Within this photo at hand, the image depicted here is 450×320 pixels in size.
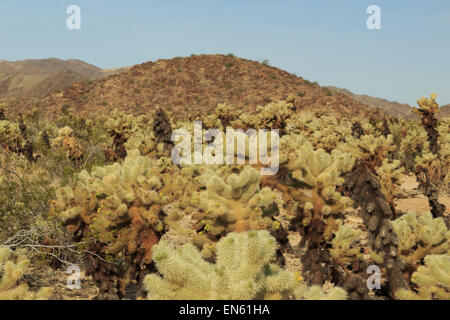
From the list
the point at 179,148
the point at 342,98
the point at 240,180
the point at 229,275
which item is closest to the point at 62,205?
the point at 240,180

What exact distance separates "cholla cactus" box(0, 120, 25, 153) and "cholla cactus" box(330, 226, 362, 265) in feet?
40.1

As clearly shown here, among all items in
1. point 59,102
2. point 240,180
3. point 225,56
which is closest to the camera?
point 240,180

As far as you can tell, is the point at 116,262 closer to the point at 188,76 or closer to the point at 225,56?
the point at 188,76

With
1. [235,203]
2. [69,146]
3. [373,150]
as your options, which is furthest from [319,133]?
[235,203]

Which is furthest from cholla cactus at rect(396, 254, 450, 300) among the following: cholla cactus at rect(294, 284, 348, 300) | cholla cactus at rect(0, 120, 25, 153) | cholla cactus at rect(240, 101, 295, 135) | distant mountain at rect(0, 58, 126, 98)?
distant mountain at rect(0, 58, 126, 98)

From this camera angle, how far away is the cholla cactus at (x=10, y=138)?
13.8 meters

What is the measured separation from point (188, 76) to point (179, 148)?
36989 mm

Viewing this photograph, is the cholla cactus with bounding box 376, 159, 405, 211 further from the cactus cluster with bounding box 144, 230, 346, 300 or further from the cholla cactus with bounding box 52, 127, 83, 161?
the cholla cactus with bounding box 52, 127, 83, 161

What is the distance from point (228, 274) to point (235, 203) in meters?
2.58

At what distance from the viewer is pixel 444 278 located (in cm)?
354

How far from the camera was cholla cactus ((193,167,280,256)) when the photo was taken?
15.6 feet

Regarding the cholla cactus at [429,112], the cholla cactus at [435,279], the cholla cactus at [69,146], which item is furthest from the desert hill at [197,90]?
the cholla cactus at [435,279]

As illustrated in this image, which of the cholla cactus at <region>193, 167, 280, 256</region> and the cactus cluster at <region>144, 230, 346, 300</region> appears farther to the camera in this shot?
the cholla cactus at <region>193, 167, 280, 256</region>

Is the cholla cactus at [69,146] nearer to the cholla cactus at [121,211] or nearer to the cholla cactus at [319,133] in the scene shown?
the cholla cactus at [121,211]
